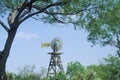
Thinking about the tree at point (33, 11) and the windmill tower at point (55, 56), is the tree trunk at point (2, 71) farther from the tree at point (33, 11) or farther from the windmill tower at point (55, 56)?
the windmill tower at point (55, 56)

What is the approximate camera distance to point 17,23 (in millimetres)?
15953

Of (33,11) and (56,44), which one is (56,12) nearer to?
(33,11)

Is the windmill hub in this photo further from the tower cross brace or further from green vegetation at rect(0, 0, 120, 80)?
green vegetation at rect(0, 0, 120, 80)

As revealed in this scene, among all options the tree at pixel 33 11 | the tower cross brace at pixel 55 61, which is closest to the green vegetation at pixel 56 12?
the tree at pixel 33 11

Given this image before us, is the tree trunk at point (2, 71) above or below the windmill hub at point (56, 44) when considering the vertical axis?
below

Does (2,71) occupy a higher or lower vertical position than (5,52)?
lower

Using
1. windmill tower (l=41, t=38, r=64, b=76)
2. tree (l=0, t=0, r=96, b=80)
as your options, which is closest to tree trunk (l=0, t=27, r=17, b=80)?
tree (l=0, t=0, r=96, b=80)

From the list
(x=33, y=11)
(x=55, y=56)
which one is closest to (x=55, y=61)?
(x=55, y=56)

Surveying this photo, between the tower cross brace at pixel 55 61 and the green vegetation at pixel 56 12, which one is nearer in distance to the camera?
the green vegetation at pixel 56 12

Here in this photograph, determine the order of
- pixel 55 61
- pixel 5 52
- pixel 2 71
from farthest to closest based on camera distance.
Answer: pixel 55 61
pixel 5 52
pixel 2 71

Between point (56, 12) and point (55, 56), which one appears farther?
point (55, 56)

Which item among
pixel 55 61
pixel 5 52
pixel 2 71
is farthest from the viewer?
pixel 55 61

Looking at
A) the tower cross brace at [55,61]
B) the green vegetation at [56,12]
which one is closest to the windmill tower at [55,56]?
the tower cross brace at [55,61]

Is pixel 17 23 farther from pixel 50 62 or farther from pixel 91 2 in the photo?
pixel 50 62
